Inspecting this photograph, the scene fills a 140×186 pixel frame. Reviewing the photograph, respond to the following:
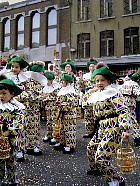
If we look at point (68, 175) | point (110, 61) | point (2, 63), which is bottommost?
point (68, 175)

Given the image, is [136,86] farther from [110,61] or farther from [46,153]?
[110,61]

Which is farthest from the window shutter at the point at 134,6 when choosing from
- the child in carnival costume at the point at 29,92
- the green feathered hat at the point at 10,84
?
the green feathered hat at the point at 10,84

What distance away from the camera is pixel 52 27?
1035 inches

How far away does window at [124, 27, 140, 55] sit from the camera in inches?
887

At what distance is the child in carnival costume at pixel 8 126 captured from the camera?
4.43 m

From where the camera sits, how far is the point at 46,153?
7.44m

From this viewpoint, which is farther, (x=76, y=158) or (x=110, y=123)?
(x=76, y=158)

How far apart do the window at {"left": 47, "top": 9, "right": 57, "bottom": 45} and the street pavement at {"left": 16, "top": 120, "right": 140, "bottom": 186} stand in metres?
19.3

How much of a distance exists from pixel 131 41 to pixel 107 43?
5.71ft

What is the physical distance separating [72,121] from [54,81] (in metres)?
1.87

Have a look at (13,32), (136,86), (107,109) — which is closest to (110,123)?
(107,109)

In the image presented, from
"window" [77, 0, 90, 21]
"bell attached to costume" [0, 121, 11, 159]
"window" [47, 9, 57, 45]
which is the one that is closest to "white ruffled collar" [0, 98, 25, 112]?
"bell attached to costume" [0, 121, 11, 159]

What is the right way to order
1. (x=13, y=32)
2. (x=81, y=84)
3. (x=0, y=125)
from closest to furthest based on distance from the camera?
(x=0, y=125) → (x=81, y=84) → (x=13, y=32)

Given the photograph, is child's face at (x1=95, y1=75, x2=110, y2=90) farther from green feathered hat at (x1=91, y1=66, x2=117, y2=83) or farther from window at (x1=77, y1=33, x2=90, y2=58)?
window at (x1=77, y1=33, x2=90, y2=58)
